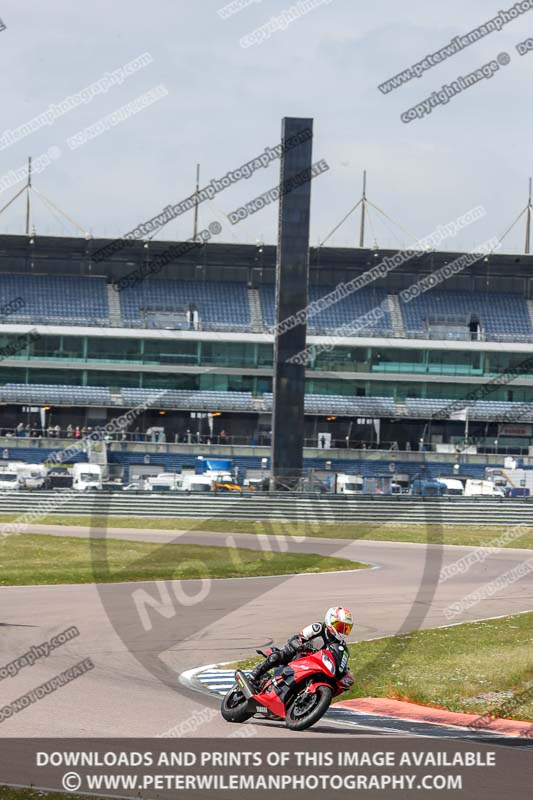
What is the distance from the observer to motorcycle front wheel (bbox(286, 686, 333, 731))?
40.2 feet

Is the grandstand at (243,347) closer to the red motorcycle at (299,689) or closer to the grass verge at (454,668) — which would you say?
the grass verge at (454,668)

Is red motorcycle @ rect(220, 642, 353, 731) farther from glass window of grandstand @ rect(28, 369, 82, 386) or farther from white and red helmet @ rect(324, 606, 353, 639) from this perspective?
glass window of grandstand @ rect(28, 369, 82, 386)

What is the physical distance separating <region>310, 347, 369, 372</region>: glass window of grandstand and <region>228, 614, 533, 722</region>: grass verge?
6016 cm

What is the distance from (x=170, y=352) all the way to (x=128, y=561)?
164ft

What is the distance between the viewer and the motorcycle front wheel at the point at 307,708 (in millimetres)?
12266

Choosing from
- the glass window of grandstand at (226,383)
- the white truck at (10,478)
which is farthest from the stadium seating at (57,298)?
the white truck at (10,478)

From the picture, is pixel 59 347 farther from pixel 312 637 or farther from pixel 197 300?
pixel 312 637

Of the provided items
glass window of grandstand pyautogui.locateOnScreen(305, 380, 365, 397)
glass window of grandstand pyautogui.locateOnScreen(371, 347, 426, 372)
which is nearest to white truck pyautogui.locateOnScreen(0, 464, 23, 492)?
glass window of grandstand pyautogui.locateOnScreen(305, 380, 365, 397)

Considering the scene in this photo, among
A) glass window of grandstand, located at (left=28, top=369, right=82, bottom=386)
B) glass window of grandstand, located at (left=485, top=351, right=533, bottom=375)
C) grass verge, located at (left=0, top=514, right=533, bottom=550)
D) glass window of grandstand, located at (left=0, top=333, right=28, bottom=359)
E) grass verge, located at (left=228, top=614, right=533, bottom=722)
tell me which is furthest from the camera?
glass window of grandstand, located at (left=485, top=351, right=533, bottom=375)

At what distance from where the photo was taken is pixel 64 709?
43.2ft

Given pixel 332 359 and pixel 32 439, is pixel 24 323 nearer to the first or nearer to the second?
pixel 32 439

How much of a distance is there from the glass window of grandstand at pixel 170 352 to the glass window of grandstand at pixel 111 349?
797 millimetres

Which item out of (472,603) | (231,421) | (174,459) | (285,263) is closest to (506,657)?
(472,603)

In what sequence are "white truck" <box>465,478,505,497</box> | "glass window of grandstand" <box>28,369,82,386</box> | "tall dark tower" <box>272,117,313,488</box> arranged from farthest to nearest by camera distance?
"glass window of grandstand" <box>28,369,82,386</box>, "white truck" <box>465,478,505,497</box>, "tall dark tower" <box>272,117,313,488</box>
